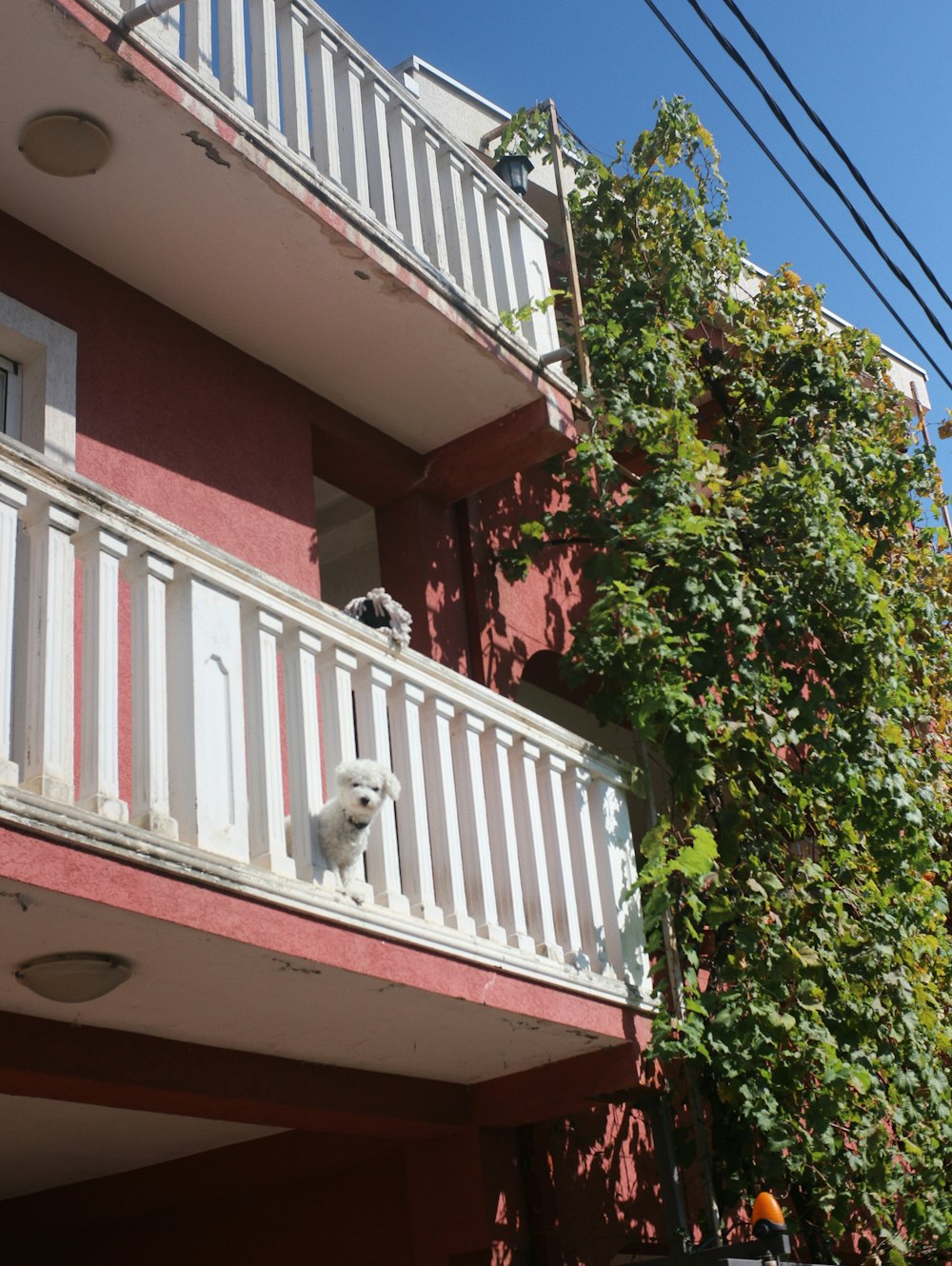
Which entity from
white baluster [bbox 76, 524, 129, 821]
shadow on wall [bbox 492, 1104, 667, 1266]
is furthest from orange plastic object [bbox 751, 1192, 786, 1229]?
shadow on wall [bbox 492, 1104, 667, 1266]

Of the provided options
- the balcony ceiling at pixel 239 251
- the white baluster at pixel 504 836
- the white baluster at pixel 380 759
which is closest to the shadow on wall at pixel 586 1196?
the white baluster at pixel 504 836

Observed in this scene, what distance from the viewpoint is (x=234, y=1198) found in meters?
7.69

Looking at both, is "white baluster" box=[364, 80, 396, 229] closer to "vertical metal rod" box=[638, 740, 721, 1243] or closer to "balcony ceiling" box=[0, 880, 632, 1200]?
"vertical metal rod" box=[638, 740, 721, 1243]

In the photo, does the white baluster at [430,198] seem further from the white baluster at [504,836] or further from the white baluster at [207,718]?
the white baluster at [207,718]

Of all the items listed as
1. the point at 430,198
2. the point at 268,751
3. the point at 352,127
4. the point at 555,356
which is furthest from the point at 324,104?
the point at 268,751


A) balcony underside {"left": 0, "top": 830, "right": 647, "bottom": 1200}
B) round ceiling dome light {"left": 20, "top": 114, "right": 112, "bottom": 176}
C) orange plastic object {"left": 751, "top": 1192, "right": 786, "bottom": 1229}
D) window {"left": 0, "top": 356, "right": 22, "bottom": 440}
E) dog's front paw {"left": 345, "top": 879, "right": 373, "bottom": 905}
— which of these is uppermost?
round ceiling dome light {"left": 20, "top": 114, "right": 112, "bottom": 176}

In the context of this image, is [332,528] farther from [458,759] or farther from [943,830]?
[943,830]

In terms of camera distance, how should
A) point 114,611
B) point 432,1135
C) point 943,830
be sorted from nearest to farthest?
point 114,611, point 432,1135, point 943,830

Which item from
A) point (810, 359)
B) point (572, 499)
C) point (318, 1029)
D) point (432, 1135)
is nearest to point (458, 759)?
point (318, 1029)

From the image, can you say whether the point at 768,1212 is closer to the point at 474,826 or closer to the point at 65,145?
the point at 474,826

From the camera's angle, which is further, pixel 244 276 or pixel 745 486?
pixel 745 486

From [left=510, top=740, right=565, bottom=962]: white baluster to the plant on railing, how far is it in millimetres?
601

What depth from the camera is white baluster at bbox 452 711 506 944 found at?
620cm

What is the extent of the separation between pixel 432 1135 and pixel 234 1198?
4.29ft
